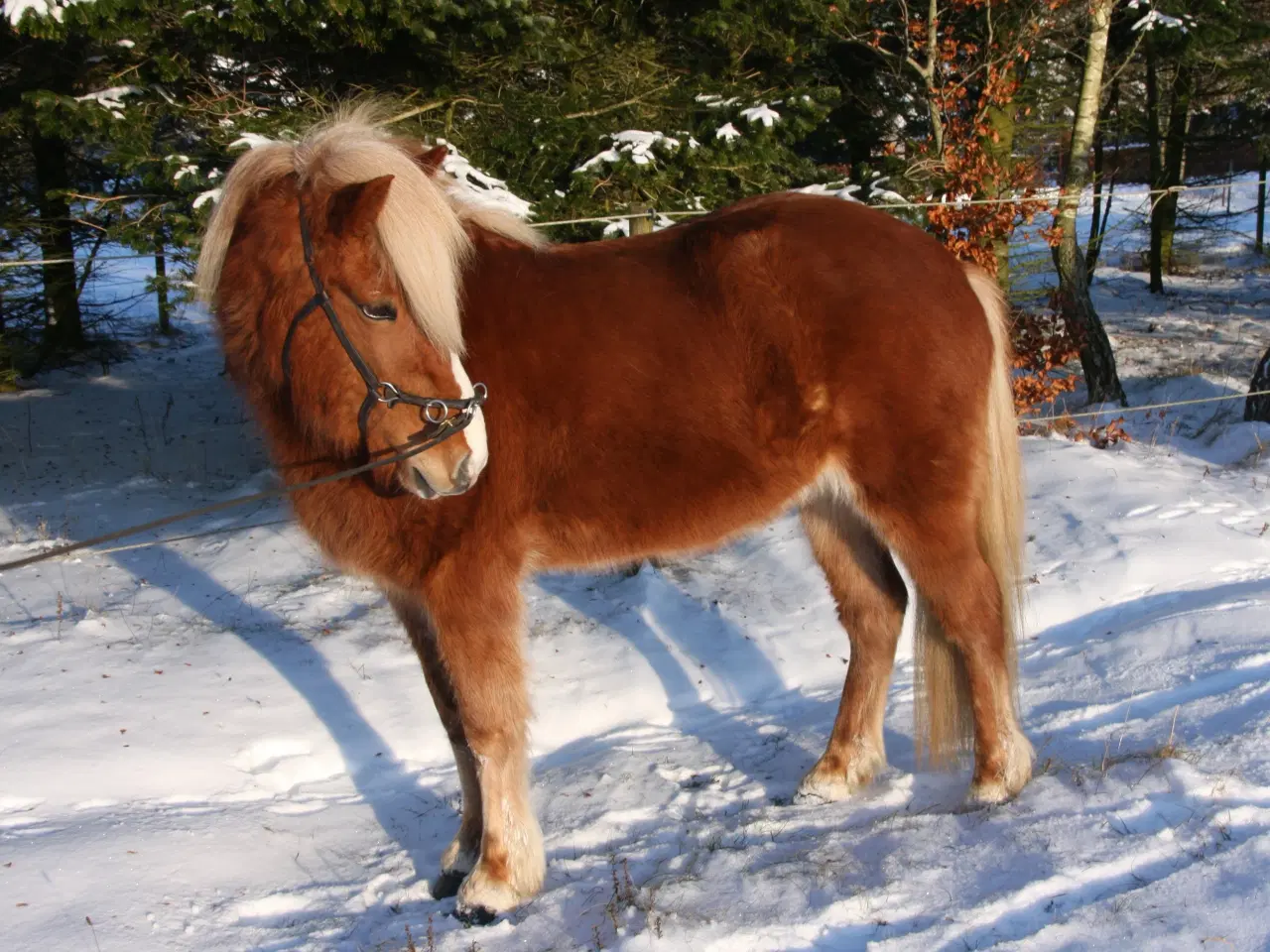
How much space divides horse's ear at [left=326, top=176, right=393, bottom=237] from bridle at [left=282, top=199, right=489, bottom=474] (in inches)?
4.5

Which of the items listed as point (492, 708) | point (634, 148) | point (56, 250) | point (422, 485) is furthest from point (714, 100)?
point (56, 250)

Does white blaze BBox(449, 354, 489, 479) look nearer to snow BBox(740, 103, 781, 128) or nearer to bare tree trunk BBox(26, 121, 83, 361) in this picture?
snow BBox(740, 103, 781, 128)

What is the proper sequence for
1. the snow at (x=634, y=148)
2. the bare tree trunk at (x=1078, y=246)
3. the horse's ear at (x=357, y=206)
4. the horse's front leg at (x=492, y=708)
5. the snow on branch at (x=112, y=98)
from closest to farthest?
the horse's ear at (x=357, y=206) → the horse's front leg at (x=492, y=708) → the snow on branch at (x=112, y=98) → the snow at (x=634, y=148) → the bare tree trunk at (x=1078, y=246)

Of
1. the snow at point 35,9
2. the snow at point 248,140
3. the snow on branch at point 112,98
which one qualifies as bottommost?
the snow at point 248,140

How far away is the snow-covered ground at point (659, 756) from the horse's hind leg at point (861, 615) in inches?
9.1

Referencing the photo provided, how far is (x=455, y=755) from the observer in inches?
139

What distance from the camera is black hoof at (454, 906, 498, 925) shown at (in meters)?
3.15

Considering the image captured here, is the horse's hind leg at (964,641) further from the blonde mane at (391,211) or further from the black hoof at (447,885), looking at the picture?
the black hoof at (447,885)

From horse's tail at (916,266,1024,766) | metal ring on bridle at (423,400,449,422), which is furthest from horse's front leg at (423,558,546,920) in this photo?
horse's tail at (916,266,1024,766)

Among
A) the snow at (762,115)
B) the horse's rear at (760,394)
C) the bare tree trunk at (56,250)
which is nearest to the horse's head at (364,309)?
the horse's rear at (760,394)

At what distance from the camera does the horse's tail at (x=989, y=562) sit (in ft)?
12.1

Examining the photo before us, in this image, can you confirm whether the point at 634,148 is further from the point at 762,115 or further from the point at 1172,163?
the point at 1172,163

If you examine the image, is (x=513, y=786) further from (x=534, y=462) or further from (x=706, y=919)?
(x=534, y=462)

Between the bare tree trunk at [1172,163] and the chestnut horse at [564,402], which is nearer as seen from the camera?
the chestnut horse at [564,402]
